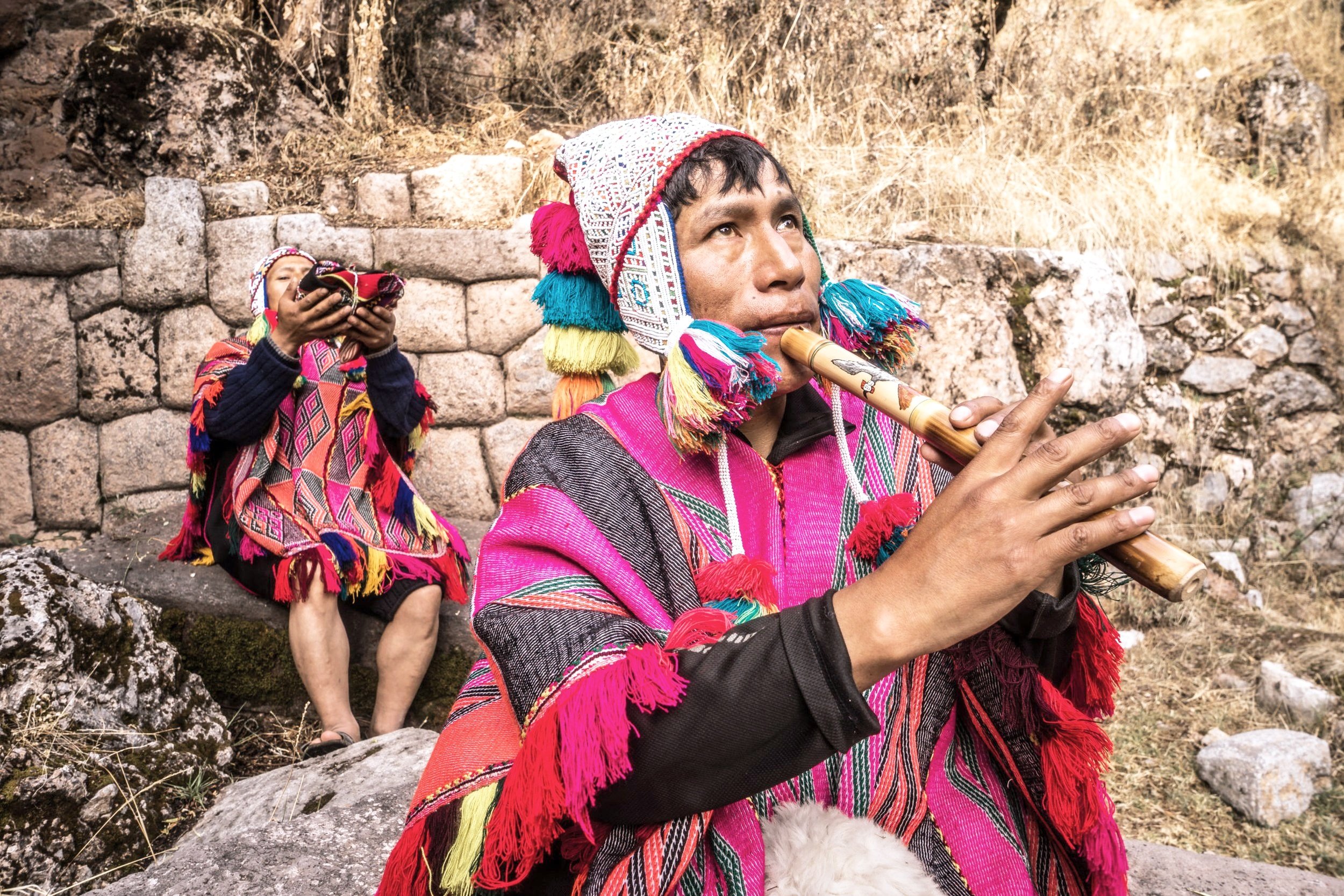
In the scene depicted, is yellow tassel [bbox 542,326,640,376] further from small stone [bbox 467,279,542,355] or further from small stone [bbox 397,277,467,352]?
small stone [bbox 397,277,467,352]

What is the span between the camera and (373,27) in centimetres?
561

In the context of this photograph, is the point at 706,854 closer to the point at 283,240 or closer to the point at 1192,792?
the point at 1192,792

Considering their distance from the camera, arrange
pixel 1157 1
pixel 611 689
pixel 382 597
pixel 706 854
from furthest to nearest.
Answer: pixel 1157 1 < pixel 382 597 < pixel 706 854 < pixel 611 689

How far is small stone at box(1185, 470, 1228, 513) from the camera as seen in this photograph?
4.89 m

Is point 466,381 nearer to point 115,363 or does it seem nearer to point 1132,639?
point 115,363

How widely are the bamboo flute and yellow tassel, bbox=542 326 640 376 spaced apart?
0.42 m

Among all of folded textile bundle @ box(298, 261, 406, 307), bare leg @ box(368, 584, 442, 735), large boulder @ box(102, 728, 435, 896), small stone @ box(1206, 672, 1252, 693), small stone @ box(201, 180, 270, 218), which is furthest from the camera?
small stone @ box(201, 180, 270, 218)

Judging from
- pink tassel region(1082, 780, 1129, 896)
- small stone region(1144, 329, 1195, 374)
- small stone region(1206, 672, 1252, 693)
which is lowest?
small stone region(1206, 672, 1252, 693)

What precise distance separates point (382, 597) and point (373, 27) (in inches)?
152

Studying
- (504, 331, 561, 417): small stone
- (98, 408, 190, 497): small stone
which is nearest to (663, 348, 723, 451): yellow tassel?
(504, 331, 561, 417): small stone

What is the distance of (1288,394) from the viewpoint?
522cm

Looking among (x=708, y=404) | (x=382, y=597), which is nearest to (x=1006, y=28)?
(x=382, y=597)

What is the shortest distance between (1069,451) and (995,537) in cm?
12

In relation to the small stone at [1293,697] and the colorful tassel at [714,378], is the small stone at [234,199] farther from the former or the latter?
the small stone at [1293,697]
